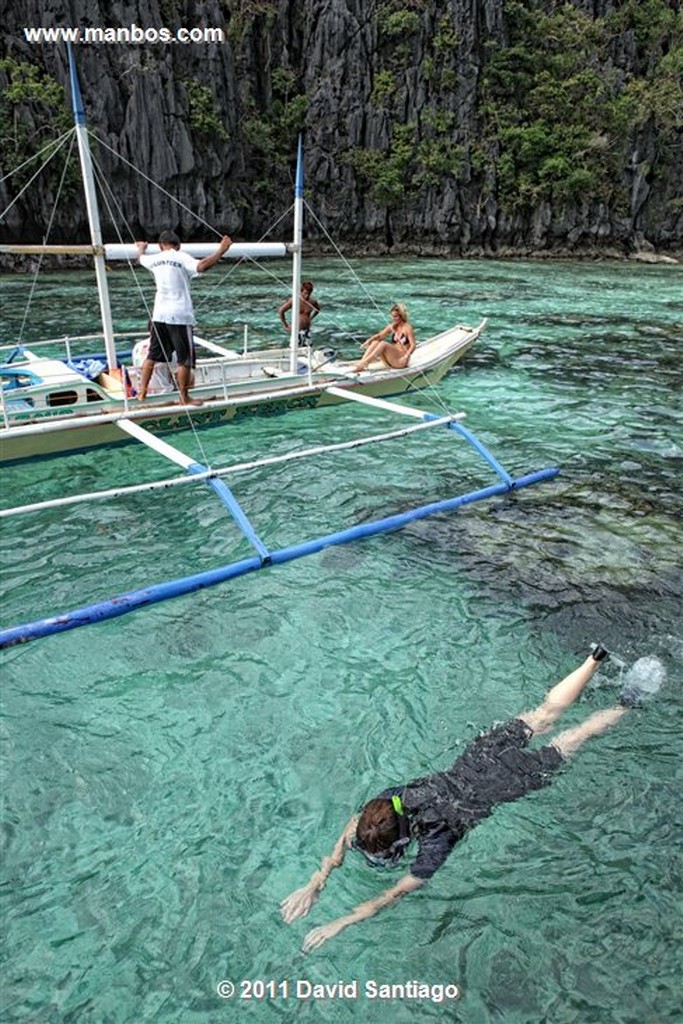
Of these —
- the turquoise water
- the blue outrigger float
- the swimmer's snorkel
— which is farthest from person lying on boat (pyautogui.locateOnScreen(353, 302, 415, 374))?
the swimmer's snorkel

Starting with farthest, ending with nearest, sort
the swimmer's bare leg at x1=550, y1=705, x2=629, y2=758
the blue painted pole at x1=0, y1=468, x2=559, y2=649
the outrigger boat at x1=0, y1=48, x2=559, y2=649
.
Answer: the outrigger boat at x1=0, y1=48, x2=559, y2=649
the blue painted pole at x1=0, y1=468, x2=559, y2=649
the swimmer's bare leg at x1=550, y1=705, x2=629, y2=758

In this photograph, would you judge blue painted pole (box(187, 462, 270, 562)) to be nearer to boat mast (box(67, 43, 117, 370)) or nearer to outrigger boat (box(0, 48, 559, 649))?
outrigger boat (box(0, 48, 559, 649))

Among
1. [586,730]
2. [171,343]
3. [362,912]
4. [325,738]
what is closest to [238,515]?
[325,738]

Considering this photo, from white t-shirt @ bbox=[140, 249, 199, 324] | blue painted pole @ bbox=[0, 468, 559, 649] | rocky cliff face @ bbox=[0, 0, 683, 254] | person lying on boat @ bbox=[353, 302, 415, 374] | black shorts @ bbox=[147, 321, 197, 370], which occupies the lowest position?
blue painted pole @ bbox=[0, 468, 559, 649]

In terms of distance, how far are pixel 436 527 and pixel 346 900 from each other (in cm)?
529

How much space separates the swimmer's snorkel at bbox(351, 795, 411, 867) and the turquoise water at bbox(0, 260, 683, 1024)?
0.47 ft

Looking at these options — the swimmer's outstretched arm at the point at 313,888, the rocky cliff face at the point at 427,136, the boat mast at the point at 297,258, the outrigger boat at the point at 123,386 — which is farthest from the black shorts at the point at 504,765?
the rocky cliff face at the point at 427,136

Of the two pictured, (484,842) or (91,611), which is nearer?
(484,842)

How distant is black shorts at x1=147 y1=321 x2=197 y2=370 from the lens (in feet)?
30.8

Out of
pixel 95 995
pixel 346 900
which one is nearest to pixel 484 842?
pixel 346 900

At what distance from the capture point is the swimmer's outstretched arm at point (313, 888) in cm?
396

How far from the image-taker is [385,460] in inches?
436

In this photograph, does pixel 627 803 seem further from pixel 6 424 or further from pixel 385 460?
pixel 6 424

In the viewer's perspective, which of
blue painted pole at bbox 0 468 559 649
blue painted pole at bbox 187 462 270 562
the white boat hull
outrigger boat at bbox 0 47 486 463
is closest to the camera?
blue painted pole at bbox 0 468 559 649
